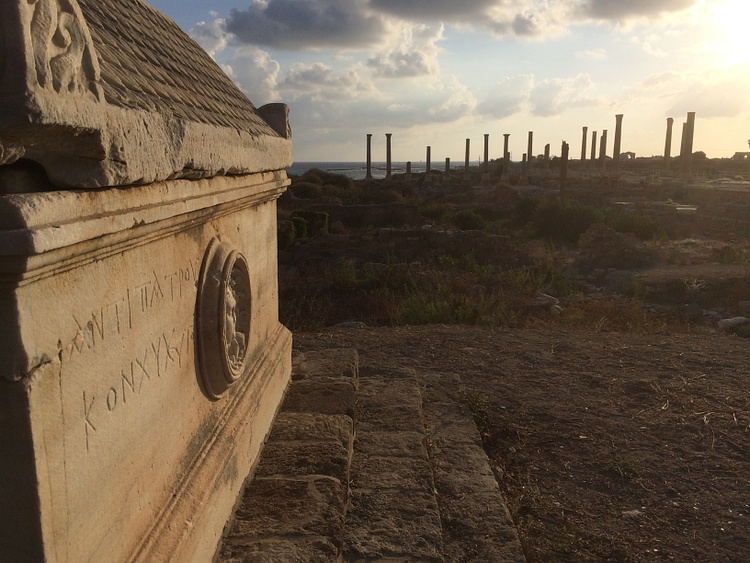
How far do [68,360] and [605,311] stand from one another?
7.84 metres

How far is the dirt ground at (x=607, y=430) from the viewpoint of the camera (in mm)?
2977

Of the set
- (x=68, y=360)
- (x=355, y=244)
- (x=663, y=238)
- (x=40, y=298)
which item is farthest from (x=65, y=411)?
(x=663, y=238)

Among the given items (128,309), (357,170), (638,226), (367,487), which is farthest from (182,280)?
(357,170)

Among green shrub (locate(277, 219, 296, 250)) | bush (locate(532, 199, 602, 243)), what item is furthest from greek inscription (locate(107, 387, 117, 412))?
bush (locate(532, 199, 602, 243))

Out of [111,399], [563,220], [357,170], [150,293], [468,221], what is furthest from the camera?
[357,170]

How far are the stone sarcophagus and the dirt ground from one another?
5.52ft

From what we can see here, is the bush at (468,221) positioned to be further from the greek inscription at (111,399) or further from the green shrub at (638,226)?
the greek inscription at (111,399)

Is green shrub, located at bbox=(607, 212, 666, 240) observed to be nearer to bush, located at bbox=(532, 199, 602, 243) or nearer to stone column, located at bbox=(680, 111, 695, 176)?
bush, located at bbox=(532, 199, 602, 243)

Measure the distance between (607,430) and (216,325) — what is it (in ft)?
9.37

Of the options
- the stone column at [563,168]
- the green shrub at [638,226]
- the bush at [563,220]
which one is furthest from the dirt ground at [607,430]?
the stone column at [563,168]

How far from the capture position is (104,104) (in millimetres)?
1390

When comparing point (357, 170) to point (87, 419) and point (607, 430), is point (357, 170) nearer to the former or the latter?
point (607, 430)

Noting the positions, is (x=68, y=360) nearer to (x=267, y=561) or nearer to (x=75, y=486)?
(x=75, y=486)

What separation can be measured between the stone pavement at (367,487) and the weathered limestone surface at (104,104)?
143cm
